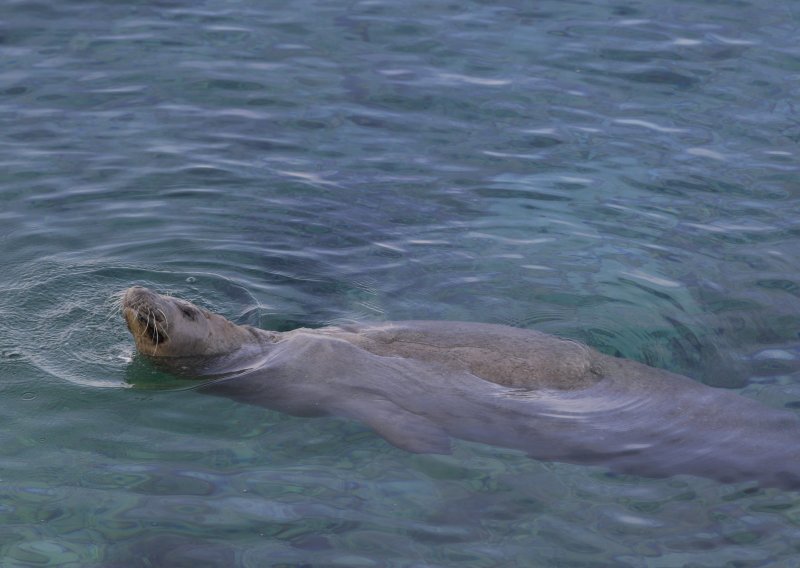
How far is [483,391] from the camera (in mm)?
7375

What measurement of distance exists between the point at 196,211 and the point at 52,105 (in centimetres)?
Result: 284

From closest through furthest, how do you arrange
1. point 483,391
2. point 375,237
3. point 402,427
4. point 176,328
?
point 402,427 < point 483,391 < point 176,328 < point 375,237

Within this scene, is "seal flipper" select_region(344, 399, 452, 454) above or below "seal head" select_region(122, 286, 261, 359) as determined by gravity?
below

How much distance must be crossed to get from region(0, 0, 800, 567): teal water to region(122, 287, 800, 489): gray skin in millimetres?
168

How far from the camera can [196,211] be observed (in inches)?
392

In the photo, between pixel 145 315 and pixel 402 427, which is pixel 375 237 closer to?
pixel 145 315

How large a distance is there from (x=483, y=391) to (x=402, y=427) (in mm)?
594

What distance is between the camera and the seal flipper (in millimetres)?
7000

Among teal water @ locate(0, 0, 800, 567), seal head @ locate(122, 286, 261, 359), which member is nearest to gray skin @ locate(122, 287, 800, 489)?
seal head @ locate(122, 286, 261, 359)

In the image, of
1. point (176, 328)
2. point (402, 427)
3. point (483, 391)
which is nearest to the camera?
point (402, 427)

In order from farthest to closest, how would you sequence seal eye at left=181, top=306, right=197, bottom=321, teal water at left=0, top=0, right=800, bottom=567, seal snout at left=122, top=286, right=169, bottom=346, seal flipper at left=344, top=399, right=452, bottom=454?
seal eye at left=181, top=306, right=197, bottom=321 → seal snout at left=122, top=286, right=169, bottom=346 → seal flipper at left=344, top=399, right=452, bottom=454 → teal water at left=0, top=0, right=800, bottom=567

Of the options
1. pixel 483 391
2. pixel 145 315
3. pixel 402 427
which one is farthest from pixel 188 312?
Result: pixel 483 391

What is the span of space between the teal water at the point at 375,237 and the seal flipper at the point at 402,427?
105 mm

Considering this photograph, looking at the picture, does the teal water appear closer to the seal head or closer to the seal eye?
the seal head
